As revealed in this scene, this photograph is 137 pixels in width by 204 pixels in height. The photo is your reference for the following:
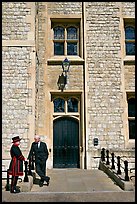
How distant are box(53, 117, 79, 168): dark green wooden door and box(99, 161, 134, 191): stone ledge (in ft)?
4.67

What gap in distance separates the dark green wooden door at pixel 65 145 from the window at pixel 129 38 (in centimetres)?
438

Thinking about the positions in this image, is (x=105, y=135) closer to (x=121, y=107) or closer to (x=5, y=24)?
(x=121, y=107)

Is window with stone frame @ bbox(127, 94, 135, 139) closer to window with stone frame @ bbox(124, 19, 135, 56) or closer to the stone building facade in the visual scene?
the stone building facade

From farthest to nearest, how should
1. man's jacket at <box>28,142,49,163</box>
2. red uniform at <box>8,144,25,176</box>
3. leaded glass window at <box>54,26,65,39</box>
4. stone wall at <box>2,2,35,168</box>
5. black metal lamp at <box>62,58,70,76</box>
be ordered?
leaded glass window at <box>54,26,65,39</box> → black metal lamp at <box>62,58,70,76</box> → stone wall at <box>2,2,35,168</box> → man's jacket at <box>28,142,49,163</box> → red uniform at <box>8,144,25,176</box>

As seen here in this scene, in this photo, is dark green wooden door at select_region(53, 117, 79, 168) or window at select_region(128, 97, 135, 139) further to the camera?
window at select_region(128, 97, 135, 139)

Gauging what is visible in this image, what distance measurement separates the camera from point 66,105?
12.5 metres

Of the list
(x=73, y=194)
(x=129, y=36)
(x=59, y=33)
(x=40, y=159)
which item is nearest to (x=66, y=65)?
(x=59, y=33)

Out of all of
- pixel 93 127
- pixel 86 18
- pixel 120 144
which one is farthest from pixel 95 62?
pixel 120 144

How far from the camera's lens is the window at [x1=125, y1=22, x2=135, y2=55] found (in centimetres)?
1317

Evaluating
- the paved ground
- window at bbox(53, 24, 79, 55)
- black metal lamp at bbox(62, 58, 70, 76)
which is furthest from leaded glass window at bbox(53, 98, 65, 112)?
the paved ground

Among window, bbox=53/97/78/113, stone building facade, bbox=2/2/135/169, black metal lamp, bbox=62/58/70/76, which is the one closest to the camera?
stone building facade, bbox=2/2/135/169

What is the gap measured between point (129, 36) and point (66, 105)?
4656mm

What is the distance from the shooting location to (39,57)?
1245 cm

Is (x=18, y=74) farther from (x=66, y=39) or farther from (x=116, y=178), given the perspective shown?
(x=116, y=178)
